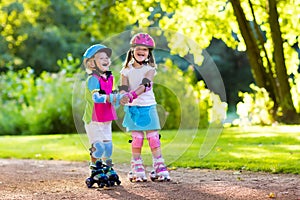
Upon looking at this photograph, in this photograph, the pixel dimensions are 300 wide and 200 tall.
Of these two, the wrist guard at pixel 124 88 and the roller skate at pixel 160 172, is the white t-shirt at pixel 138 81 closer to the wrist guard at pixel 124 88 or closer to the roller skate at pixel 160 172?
the wrist guard at pixel 124 88

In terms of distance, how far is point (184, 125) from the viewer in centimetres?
740

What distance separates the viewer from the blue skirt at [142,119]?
5684 millimetres

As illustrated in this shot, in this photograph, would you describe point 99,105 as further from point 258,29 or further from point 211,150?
point 258,29

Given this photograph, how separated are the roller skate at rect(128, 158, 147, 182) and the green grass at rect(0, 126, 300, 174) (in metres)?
0.72

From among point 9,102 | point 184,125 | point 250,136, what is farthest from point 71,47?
point 184,125

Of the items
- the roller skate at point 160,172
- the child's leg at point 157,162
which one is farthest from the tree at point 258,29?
the roller skate at point 160,172

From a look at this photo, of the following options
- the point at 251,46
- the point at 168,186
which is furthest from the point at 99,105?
the point at 251,46

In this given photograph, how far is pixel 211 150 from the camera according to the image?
27.5 feet

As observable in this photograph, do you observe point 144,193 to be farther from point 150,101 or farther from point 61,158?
point 61,158

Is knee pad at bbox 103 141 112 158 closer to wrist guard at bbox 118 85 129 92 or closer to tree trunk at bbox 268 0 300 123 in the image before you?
wrist guard at bbox 118 85 129 92

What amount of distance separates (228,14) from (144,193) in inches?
380

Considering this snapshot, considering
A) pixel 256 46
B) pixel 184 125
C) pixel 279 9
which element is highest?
pixel 279 9

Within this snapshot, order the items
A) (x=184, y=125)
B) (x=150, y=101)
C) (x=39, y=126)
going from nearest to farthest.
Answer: (x=150, y=101), (x=184, y=125), (x=39, y=126)

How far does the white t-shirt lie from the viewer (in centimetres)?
571
